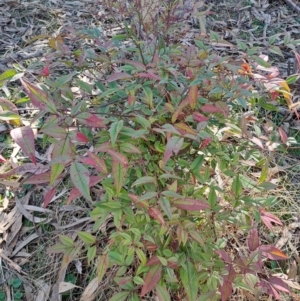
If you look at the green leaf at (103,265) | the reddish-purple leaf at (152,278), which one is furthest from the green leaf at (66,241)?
the reddish-purple leaf at (152,278)

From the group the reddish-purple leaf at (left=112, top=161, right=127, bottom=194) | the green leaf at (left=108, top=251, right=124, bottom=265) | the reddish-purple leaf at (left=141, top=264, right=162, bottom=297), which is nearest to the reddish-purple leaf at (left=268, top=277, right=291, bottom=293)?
the reddish-purple leaf at (left=141, top=264, right=162, bottom=297)

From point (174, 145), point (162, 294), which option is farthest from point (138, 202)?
point (162, 294)

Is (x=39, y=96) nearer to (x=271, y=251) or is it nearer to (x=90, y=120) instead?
(x=90, y=120)

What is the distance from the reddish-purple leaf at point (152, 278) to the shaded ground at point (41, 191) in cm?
32

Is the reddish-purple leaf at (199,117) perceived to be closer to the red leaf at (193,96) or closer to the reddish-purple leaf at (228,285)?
the red leaf at (193,96)

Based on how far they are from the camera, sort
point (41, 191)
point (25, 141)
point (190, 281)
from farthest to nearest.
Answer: point (41, 191) → point (190, 281) → point (25, 141)

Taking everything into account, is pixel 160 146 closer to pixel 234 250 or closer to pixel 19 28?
pixel 234 250

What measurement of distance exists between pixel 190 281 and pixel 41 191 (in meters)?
0.79

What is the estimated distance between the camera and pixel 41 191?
5.59ft

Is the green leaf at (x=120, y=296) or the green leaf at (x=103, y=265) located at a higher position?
the green leaf at (x=103, y=265)

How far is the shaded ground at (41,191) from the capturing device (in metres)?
1.48

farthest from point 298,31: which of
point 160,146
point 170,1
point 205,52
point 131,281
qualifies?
point 131,281

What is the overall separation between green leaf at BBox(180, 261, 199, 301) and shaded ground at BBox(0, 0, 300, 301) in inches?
13.5

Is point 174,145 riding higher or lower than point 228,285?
higher
